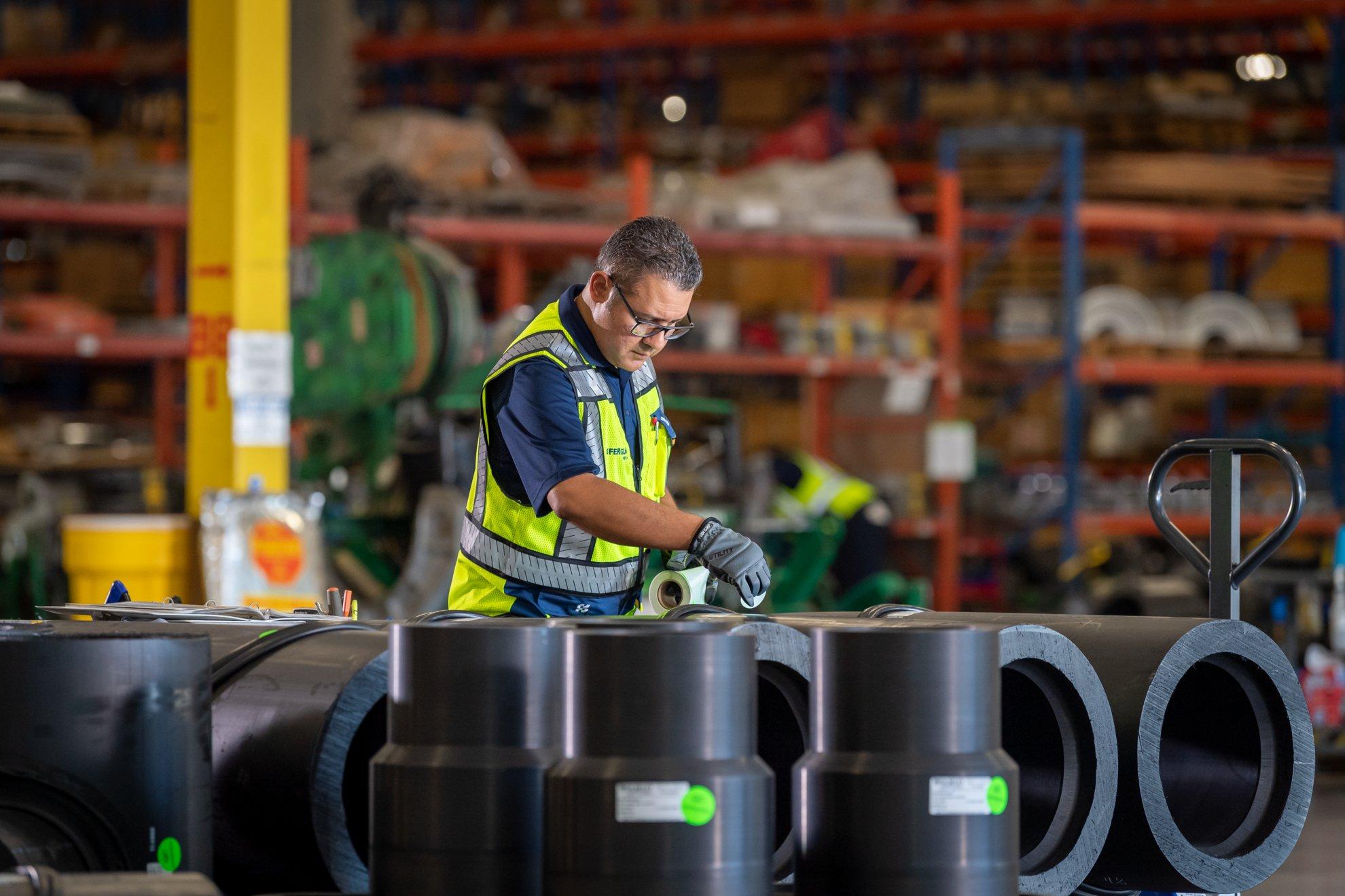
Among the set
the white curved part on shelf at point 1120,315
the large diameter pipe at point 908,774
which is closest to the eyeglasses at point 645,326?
the large diameter pipe at point 908,774

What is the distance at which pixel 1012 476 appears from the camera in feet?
39.1

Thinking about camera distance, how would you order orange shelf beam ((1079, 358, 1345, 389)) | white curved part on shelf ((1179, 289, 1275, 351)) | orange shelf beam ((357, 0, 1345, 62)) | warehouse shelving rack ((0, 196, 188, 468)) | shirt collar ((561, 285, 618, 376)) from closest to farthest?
shirt collar ((561, 285, 618, 376)), warehouse shelving rack ((0, 196, 188, 468)), orange shelf beam ((1079, 358, 1345, 389)), white curved part on shelf ((1179, 289, 1275, 351)), orange shelf beam ((357, 0, 1345, 62))

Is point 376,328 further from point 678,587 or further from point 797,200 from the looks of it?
point 678,587

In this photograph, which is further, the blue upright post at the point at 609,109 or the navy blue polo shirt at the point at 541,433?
the blue upright post at the point at 609,109

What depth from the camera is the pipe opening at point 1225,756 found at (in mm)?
2756

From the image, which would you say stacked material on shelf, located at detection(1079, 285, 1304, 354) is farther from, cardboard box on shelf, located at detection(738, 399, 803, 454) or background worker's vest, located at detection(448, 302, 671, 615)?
background worker's vest, located at detection(448, 302, 671, 615)

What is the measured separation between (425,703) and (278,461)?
19.7 ft

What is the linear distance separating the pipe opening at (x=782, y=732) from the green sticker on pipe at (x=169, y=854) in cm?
79

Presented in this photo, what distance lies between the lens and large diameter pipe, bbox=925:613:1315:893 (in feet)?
8.30

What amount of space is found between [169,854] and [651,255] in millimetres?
1705

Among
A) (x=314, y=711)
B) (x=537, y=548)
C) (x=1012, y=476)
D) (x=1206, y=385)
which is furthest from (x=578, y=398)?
(x=1206, y=385)

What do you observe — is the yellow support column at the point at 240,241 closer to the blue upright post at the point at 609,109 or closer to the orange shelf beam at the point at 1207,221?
the orange shelf beam at the point at 1207,221

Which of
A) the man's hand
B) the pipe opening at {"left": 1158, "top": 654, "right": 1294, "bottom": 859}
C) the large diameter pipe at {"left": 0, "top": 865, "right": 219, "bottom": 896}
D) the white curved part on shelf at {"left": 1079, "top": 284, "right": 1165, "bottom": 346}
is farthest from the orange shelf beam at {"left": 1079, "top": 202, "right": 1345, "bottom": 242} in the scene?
the large diameter pipe at {"left": 0, "top": 865, "right": 219, "bottom": 896}

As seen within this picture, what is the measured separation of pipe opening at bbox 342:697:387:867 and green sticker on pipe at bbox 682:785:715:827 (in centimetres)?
57
